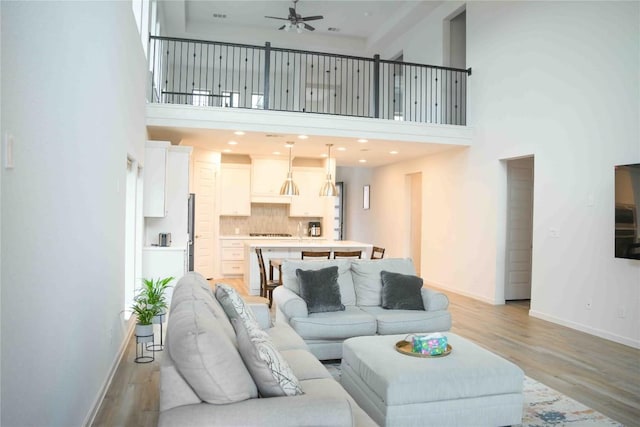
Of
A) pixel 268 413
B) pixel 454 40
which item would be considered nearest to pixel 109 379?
pixel 268 413

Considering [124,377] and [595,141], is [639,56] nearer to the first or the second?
[595,141]

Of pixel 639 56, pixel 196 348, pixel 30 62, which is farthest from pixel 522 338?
pixel 30 62

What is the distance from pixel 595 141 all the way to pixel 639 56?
102cm

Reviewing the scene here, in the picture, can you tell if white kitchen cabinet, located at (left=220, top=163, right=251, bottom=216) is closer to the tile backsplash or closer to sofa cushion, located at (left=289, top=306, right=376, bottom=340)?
the tile backsplash

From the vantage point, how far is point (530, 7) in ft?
21.9

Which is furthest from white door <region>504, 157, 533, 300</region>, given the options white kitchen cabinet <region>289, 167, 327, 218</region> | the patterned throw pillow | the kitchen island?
the patterned throw pillow

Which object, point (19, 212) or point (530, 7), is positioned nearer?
point (19, 212)

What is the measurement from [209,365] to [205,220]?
26.3ft

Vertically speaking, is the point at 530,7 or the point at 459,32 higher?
the point at 459,32

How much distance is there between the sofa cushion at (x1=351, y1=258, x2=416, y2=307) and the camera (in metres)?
4.88

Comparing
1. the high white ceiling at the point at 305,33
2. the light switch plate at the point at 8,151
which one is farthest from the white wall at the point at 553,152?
the light switch plate at the point at 8,151

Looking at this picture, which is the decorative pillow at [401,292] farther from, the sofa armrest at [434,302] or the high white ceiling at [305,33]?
the high white ceiling at [305,33]

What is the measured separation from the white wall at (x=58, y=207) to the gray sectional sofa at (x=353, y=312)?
65.0 inches

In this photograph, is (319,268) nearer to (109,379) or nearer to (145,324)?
(145,324)
